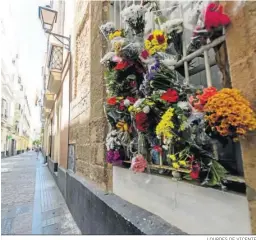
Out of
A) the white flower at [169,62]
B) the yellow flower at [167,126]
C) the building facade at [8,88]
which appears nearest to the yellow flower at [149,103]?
the yellow flower at [167,126]

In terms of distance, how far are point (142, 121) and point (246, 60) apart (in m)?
0.71

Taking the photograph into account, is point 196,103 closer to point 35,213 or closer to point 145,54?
point 145,54

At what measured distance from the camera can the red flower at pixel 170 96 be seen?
3.91ft

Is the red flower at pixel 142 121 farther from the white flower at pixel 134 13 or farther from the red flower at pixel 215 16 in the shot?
the white flower at pixel 134 13

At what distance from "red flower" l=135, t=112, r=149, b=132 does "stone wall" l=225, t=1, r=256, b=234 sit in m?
0.59

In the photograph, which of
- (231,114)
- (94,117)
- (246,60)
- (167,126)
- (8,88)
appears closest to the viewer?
(231,114)

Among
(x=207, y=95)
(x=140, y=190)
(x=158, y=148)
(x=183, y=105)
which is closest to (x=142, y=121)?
(x=158, y=148)

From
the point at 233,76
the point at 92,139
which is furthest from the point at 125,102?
the point at 92,139

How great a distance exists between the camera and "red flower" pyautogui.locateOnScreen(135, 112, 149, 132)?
1.36 m

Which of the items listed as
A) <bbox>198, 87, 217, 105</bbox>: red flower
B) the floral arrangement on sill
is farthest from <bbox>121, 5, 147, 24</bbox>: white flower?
<bbox>198, 87, 217, 105</bbox>: red flower

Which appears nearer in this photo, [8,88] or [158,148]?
[158,148]

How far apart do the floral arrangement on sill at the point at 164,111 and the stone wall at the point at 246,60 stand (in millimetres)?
65

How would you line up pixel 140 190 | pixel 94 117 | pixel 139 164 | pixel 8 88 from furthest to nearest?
pixel 8 88 → pixel 94 117 → pixel 140 190 → pixel 139 164

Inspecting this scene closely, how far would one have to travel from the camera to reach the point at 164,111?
1.27 meters
